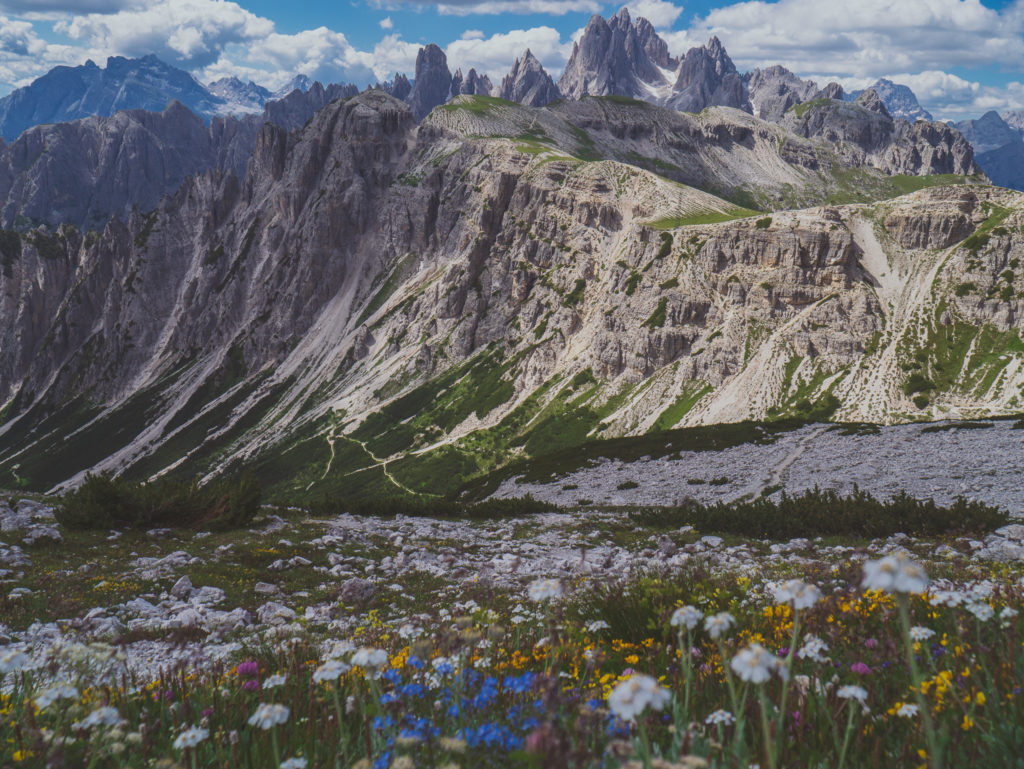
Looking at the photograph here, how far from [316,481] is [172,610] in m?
148

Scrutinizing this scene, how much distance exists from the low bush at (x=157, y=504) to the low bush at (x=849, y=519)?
68.0 feet

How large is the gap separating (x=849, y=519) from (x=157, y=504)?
2792 centimetres

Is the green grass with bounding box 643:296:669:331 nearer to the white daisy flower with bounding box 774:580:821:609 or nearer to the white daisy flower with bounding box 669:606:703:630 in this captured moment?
the white daisy flower with bounding box 669:606:703:630

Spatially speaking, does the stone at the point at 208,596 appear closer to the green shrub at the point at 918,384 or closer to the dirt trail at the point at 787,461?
the dirt trail at the point at 787,461

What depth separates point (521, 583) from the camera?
14883mm

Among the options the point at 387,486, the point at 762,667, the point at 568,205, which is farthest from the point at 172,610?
the point at 568,205

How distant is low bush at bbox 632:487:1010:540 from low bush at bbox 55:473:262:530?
20.7 m

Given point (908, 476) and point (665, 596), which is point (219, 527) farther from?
point (908, 476)

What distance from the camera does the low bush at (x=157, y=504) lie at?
21953 millimetres

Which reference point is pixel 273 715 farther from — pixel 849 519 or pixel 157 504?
pixel 157 504

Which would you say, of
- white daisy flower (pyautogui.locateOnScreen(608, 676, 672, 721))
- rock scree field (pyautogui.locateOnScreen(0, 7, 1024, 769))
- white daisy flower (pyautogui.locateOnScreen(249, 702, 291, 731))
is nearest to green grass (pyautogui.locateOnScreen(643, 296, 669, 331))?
rock scree field (pyautogui.locateOnScreen(0, 7, 1024, 769))

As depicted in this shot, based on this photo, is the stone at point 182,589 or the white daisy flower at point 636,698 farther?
the stone at point 182,589

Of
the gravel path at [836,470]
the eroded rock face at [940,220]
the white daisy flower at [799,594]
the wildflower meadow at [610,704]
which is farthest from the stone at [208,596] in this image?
the eroded rock face at [940,220]

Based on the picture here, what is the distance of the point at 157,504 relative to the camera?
945 inches
